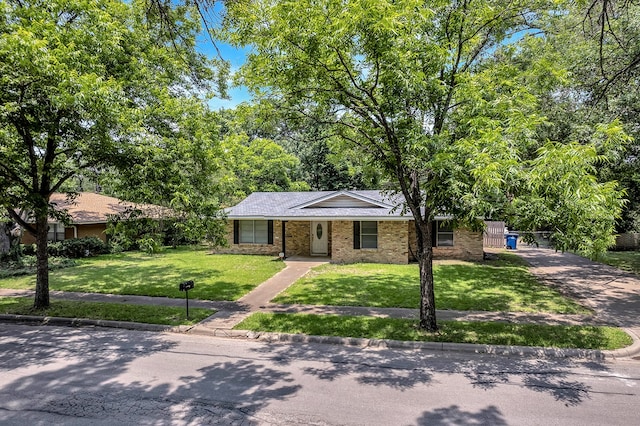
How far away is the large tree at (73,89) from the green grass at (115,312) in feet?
1.95

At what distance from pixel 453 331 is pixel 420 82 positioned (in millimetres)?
5324

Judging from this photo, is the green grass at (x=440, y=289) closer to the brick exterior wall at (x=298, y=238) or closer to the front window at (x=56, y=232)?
the brick exterior wall at (x=298, y=238)

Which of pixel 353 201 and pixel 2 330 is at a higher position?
pixel 353 201

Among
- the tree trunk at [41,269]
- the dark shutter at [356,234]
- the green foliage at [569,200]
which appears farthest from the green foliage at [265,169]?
the green foliage at [569,200]

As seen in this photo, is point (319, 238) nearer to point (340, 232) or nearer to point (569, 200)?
point (340, 232)

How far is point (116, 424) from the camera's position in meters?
5.03

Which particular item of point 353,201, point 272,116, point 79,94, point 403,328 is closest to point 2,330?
point 79,94

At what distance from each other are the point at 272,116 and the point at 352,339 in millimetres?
5343

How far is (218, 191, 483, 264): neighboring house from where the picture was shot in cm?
1920

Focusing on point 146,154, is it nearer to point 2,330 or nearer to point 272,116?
point 272,116

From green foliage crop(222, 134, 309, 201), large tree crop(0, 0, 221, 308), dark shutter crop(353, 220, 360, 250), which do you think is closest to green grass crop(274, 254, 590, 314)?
dark shutter crop(353, 220, 360, 250)

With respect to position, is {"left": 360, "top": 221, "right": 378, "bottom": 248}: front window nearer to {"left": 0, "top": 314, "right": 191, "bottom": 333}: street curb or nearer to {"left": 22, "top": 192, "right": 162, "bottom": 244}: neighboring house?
{"left": 0, "top": 314, "right": 191, "bottom": 333}: street curb

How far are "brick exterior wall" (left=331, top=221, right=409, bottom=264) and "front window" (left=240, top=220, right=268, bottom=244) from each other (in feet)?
15.4

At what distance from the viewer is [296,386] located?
20.3 ft
